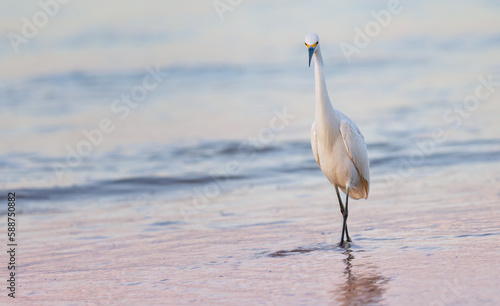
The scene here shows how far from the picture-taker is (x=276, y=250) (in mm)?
6301

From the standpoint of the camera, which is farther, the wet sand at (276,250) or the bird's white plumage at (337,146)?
the bird's white plumage at (337,146)

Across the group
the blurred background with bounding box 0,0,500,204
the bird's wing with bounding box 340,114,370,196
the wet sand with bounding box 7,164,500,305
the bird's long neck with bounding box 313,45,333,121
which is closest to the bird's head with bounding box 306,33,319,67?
the bird's long neck with bounding box 313,45,333,121

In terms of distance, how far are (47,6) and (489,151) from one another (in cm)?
1992

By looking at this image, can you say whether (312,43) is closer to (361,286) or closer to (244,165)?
(361,286)

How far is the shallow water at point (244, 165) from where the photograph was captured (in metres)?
5.33

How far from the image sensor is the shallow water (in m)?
5.33

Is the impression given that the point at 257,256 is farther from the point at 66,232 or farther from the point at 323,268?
the point at 66,232

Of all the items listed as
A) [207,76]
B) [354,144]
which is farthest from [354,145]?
[207,76]

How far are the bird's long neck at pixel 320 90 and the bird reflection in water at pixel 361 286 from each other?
1.74 m

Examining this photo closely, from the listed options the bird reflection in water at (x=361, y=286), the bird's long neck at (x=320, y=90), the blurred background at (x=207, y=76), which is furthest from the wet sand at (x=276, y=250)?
the blurred background at (x=207, y=76)

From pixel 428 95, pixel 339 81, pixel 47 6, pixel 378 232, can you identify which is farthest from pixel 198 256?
pixel 47 6

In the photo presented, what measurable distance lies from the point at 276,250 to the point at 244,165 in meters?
5.57

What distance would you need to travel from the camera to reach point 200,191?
10.2 meters

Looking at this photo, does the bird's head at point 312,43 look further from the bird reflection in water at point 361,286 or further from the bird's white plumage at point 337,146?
the bird reflection in water at point 361,286
